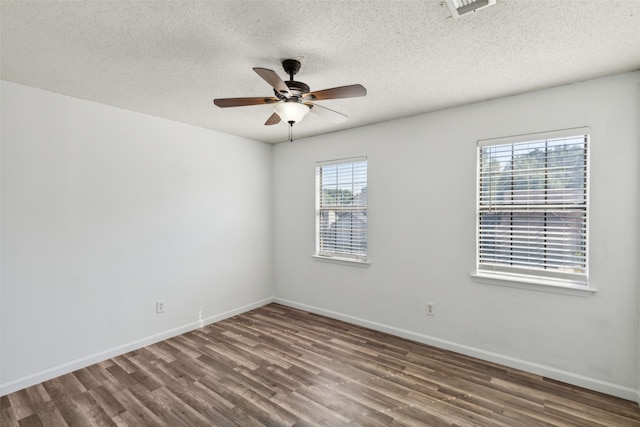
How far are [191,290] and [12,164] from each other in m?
2.07

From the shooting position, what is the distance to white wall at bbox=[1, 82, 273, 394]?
256 centimetres

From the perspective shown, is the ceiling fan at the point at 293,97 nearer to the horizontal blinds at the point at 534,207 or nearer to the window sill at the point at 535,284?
the horizontal blinds at the point at 534,207

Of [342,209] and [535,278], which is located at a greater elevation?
[342,209]

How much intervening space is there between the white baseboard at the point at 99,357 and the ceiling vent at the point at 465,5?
3926 millimetres

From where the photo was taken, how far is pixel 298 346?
3309mm

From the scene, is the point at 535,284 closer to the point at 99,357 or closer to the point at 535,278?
the point at 535,278

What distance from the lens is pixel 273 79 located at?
5.96ft

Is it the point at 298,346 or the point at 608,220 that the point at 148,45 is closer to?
the point at 298,346

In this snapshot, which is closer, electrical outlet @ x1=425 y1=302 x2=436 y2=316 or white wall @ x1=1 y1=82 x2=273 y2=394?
white wall @ x1=1 y1=82 x2=273 y2=394

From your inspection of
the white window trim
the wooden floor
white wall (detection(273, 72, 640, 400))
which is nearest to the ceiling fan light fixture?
white wall (detection(273, 72, 640, 400))

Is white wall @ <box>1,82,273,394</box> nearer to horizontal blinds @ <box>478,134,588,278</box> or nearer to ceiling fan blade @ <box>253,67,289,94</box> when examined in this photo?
ceiling fan blade @ <box>253,67,289,94</box>

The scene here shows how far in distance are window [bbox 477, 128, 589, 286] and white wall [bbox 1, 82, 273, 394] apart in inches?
122

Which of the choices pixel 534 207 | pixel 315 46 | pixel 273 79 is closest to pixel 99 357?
pixel 273 79

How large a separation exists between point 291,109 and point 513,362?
2.95 m
